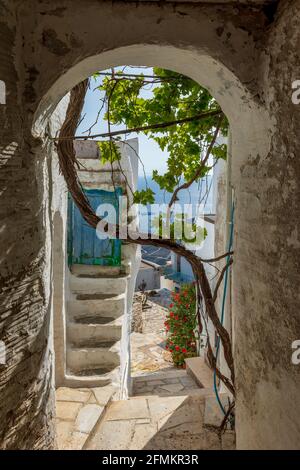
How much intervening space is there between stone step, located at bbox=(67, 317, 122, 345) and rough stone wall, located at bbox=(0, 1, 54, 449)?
2542 mm

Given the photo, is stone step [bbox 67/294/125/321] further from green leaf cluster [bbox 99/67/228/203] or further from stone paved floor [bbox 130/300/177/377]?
stone paved floor [bbox 130/300/177/377]

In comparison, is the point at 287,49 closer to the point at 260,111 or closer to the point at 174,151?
the point at 260,111

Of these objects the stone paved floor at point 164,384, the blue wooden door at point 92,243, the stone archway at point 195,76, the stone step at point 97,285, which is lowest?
the stone paved floor at point 164,384

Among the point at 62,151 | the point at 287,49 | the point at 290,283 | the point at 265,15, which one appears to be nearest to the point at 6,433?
the point at 290,283

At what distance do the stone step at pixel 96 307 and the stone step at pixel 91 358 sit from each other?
20.4 inches

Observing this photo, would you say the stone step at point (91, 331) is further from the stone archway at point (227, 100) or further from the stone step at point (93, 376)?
the stone archway at point (227, 100)

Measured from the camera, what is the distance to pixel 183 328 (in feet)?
25.4

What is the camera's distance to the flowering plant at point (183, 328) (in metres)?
7.68

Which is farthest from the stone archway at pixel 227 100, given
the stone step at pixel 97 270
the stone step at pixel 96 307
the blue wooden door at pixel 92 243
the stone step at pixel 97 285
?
the blue wooden door at pixel 92 243

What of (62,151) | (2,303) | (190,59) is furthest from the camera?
(62,151)

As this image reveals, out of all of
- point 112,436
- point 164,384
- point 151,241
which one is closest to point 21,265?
point 151,241

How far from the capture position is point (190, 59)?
6.16 feet

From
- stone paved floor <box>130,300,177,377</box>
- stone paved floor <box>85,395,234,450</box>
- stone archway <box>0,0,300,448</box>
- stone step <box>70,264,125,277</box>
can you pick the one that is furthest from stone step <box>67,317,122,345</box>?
stone paved floor <box>130,300,177,377</box>

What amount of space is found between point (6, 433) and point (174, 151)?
2.59m
